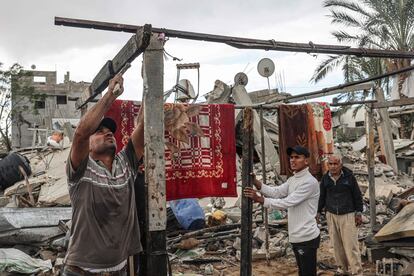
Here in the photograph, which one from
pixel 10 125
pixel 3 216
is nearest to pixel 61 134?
pixel 3 216

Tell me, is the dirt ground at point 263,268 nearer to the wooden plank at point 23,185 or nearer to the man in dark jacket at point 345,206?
the man in dark jacket at point 345,206

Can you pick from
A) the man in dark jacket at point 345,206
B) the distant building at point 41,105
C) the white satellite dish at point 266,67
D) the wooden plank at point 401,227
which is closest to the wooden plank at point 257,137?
the white satellite dish at point 266,67

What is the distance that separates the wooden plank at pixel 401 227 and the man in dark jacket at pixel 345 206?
448 millimetres

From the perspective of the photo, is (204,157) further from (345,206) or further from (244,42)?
(345,206)

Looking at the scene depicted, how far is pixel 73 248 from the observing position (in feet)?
8.88

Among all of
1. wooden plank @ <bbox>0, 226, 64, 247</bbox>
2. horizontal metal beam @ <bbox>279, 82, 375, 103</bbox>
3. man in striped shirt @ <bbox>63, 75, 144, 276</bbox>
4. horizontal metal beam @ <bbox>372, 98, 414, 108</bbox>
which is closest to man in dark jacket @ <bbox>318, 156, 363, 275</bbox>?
horizontal metal beam @ <bbox>279, 82, 375, 103</bbox>

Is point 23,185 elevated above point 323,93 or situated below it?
below

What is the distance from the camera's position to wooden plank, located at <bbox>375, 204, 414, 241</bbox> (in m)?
5.91

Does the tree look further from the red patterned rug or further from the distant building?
the red patterned rug

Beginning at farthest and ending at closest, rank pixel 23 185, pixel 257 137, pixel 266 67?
pixel 23 185, pixel 257 137, pixel 266 67

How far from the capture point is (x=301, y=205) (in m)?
4.56

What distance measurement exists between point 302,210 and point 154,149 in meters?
2.21

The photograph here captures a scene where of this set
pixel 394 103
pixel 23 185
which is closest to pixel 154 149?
pixel 394 103

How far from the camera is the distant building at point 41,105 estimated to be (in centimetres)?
3366
